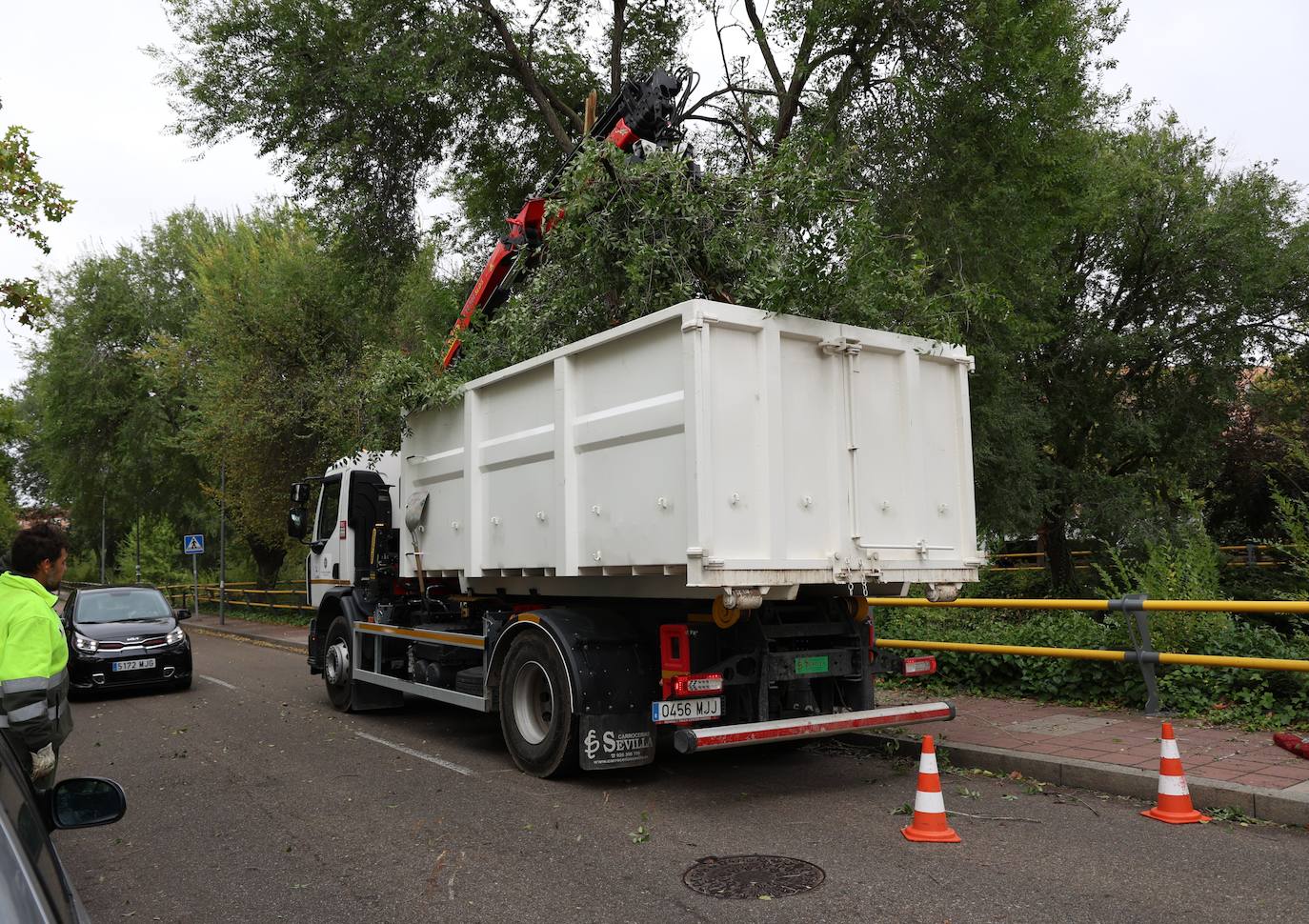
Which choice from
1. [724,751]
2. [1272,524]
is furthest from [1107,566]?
[724,751]

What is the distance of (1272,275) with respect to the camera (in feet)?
58.8

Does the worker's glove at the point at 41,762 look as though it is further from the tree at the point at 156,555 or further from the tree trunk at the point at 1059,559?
the tree at the point at 156,555

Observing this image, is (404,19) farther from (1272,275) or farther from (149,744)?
(1272,275)

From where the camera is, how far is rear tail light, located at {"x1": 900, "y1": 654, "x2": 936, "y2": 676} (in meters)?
7.43

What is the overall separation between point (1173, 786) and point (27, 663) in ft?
19.0

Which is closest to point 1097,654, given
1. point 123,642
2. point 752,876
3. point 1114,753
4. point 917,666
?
point 1114,753

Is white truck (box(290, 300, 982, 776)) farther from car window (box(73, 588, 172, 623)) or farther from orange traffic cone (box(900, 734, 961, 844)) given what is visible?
car window (box(73, 588, 172, 623))

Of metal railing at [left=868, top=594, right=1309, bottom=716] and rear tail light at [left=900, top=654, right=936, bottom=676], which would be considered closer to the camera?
metal railing at [left=868, top=594, right=1309, bottom=716]

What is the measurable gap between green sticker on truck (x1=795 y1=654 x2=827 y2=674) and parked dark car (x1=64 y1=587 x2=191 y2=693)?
31.4 feet

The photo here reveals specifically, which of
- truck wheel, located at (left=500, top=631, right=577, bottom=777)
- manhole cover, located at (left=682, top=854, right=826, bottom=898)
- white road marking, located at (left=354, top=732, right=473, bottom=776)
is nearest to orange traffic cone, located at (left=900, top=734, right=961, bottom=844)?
manhole cover, located at (left=682, top=854, right=826, bottom=898)

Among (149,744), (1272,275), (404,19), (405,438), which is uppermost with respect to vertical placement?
(404,19)

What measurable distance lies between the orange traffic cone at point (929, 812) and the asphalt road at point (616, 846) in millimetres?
112

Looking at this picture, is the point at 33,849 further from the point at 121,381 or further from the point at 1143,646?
the point at 121,381

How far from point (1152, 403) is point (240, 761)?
17.8 meters
